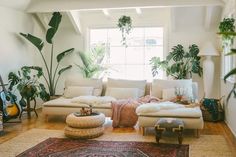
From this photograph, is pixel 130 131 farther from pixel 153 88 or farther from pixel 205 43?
pixel 205 43

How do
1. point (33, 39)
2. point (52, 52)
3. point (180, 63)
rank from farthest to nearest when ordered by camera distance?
1. point (52, 52)
2. point (180, 63)
3. point (33, 39)

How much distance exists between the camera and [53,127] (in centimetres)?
537

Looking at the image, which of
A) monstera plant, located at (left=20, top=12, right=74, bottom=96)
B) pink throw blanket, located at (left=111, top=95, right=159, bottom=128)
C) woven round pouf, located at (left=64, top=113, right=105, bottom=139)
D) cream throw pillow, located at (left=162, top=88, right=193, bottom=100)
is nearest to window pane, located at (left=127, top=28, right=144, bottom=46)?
monstera plant, located at (left=20, top=12, right=74, bottom=96)

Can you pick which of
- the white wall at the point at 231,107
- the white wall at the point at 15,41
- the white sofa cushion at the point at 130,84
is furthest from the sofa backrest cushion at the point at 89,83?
the white wall at the point at 231,107

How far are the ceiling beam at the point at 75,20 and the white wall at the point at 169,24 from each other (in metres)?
0.15

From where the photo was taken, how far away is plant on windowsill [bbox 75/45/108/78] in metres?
7.38

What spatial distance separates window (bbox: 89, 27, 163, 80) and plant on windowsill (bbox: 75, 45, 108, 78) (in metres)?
0.22

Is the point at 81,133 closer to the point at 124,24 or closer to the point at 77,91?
the point at 77,91

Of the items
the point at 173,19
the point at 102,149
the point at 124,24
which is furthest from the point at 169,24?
the point at 102,149

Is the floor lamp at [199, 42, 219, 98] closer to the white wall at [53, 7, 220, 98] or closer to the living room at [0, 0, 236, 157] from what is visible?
the living room at [0, 0, 236, 157]

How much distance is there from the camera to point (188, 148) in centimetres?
405

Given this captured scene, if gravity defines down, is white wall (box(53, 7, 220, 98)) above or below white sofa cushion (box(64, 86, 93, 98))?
above

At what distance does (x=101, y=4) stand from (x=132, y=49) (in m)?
1.68

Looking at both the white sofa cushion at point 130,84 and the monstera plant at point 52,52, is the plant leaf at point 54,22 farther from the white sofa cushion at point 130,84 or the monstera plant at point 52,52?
the white sofa cushion at point 130,84
